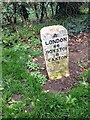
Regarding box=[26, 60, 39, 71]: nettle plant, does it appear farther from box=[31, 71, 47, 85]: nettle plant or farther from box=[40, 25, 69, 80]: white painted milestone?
Answer: box=[40, 25, 69, 80]: white painted milestone

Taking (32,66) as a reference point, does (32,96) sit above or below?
below

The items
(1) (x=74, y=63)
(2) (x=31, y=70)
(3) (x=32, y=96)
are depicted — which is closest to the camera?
(3) (x=32, y=96)

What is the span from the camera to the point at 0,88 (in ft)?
17.6

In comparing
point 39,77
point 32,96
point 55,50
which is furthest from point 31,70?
point 32,96

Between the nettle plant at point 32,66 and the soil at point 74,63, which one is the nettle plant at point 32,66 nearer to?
the nettle plant at point 32,66

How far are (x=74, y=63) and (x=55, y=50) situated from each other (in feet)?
2.45

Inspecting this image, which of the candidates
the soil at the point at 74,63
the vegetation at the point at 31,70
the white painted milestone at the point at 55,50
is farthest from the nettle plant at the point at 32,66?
the white painted milestone at the point at 55,50

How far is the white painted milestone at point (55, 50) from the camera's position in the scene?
550cm

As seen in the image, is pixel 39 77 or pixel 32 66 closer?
pixel 39 77

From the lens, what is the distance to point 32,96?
5160 mm

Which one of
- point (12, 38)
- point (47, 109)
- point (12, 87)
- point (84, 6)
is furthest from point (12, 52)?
point (84, 6)

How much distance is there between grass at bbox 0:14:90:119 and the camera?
483 centimetres

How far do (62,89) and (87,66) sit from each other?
0.94 meters

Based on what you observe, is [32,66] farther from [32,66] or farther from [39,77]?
[39,77]
